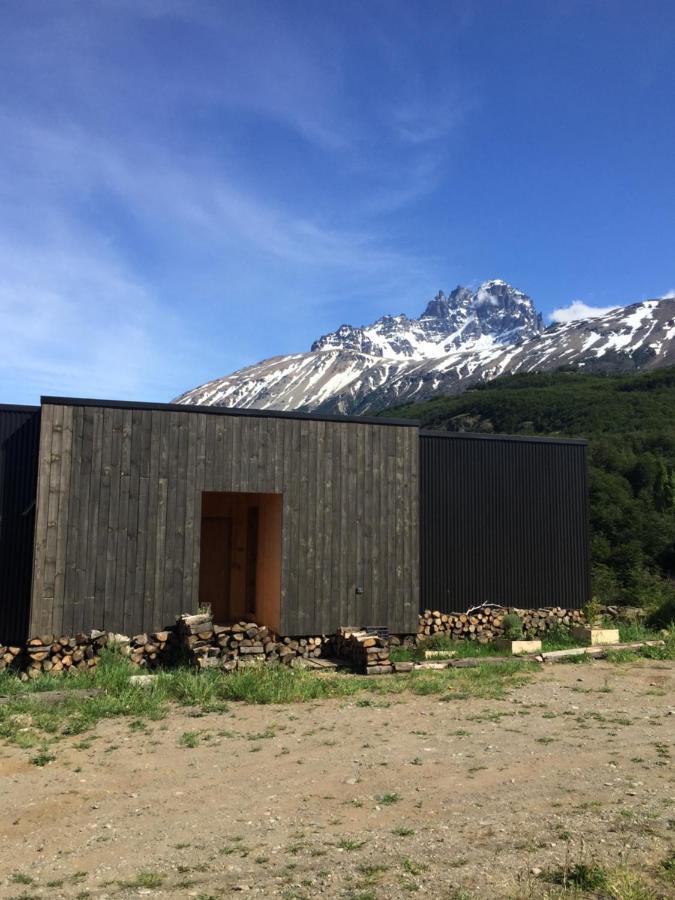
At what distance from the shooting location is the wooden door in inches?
595

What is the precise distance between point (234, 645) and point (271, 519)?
8.76ft

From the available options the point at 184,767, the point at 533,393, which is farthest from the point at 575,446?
the point at 533,393

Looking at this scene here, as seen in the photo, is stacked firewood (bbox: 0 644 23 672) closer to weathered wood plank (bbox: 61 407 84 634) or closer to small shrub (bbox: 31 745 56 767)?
weathered wood plank (bbox: 61 407 84 634)

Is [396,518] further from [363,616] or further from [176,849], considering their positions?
[176,849]

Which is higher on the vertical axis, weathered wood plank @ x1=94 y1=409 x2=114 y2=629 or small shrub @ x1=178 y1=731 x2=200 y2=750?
weathered wood plank @ x1=94 y1=409 x2=114 y2=629

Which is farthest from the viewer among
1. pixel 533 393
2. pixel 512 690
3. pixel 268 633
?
pixel 533 393

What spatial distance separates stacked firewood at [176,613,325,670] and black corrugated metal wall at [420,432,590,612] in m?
2.90

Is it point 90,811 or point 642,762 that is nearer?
point 90,811

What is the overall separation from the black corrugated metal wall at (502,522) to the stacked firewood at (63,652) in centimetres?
604

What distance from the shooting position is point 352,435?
13.1m

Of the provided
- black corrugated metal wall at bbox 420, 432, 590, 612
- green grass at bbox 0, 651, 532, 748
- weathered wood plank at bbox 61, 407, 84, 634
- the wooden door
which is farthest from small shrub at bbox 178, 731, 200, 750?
the wooden door

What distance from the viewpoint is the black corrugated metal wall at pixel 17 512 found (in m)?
11.2

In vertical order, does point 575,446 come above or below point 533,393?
below

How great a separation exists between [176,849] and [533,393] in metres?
59.4
